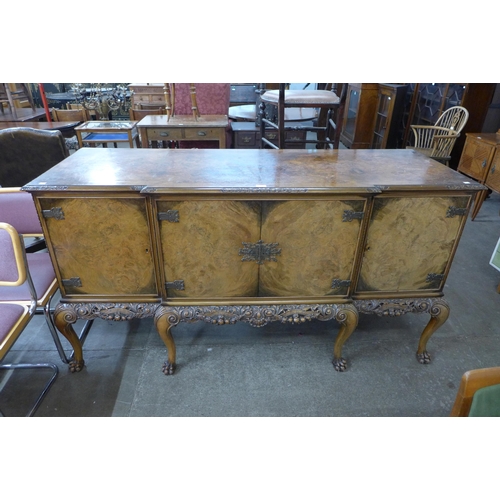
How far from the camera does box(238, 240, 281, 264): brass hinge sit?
1.50 metres

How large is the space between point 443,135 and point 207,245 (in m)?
3.02

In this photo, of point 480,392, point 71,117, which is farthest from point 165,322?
point 71,117

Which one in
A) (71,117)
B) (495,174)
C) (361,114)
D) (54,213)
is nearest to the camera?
(54,213)

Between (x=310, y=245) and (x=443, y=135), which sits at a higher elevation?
(x=443, y=135)

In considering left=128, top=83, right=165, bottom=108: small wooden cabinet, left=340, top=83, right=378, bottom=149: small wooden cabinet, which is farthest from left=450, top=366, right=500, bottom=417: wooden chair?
left=128, top=83, right=165, bottom=108: small wooden cabinet

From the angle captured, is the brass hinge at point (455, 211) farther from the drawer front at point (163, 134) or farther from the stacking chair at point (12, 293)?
the drawer front at point (163, 134)

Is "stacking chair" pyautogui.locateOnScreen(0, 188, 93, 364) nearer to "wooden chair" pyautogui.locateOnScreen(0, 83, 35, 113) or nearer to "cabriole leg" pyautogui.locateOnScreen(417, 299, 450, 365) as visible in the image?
"cabriole leg" pyautogui.locateOnScreen(417, 299, 450, 365)

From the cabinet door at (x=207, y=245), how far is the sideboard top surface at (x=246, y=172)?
9 cm

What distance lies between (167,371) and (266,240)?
885 millimetres

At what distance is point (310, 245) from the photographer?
4.97 ft

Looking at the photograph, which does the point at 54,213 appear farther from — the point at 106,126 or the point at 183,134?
the point at 106,126

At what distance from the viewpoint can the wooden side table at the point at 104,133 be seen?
4.20m

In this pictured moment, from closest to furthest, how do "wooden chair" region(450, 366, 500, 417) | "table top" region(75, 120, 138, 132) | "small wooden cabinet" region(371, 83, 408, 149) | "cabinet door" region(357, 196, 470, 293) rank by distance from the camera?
"wooden chair" region(450, 366, 500, 417) < "cabinet door" region(357, 196, 470, 293) < "table top" region(75, 120, 138, 132) < "small wooden cabinet" region(371, 83, 408, 149)

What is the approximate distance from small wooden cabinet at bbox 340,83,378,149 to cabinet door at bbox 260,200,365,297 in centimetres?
420
